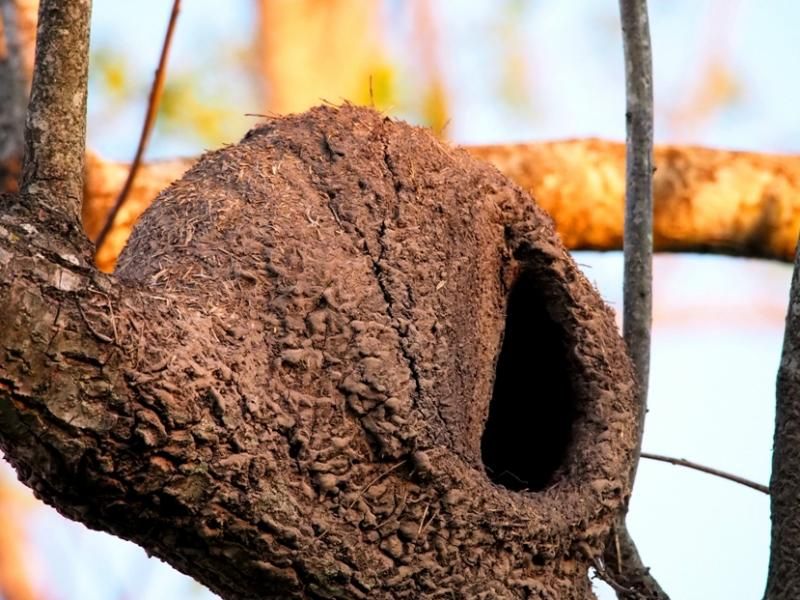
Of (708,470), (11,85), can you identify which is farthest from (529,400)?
(11,85)

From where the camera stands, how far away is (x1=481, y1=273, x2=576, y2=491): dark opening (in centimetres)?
337

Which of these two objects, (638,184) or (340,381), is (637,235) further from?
(340,381)

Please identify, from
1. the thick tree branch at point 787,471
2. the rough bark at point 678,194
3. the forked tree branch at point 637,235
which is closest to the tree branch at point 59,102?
the forked tree branch at point 637,235

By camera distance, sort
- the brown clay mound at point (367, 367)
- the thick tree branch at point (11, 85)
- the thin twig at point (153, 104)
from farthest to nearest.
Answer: the thick tree branch at point (11, 85) → the thin twig at point (153, 104) → the brown clay mound at point (367, 367)

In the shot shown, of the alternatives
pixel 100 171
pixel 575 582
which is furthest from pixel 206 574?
pixel 100 171

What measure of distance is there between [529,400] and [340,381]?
1050 mm

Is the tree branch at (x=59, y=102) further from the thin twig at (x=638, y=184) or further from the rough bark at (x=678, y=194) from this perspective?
the rough bark at (x=678, y=194)

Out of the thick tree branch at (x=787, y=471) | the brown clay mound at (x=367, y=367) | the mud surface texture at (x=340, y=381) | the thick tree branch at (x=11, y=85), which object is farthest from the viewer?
the thick tree branch at (x=11, y=85)

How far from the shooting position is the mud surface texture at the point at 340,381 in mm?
2291

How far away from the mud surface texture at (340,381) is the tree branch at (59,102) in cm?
22

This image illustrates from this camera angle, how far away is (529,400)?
354 centimetres

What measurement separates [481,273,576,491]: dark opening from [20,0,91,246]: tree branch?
128cm

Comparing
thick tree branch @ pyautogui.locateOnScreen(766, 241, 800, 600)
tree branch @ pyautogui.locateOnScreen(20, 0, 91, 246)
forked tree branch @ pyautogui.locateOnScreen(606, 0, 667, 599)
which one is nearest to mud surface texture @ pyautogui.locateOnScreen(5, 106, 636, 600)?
forked tree branch @ pyautogui.locateOnScreen(606, 0, 667, 599)

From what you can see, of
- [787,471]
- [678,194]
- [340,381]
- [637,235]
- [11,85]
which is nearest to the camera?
[340,381]
